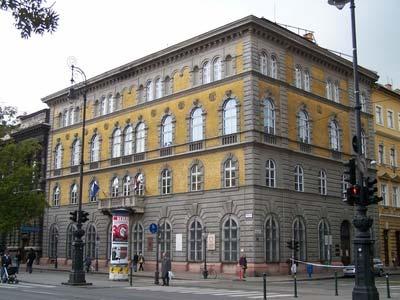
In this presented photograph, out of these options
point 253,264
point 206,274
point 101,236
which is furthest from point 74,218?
point 101,236

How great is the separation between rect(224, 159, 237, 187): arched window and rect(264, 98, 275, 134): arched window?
372 centimetres

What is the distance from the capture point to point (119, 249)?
3438 cm

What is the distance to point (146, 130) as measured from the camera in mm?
50656

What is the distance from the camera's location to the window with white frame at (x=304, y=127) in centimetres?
4675

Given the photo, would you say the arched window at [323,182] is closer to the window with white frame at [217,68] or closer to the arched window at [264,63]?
the arched window at [264,63]

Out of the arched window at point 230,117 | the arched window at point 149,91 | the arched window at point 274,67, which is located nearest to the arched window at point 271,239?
the arched window at point 230,117

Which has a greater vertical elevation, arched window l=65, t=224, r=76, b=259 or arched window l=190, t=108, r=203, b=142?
arched window l=190, t=108, r=203, b=142

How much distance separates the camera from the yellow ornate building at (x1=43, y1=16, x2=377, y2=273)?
1661 inches

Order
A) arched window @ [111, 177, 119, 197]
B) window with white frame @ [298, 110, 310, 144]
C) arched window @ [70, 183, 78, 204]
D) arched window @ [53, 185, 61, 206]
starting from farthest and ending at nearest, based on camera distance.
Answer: arched window @ [53, 185, 61, 206] < arched window @ [70, 183, 78, 204] < arched window @ [111, 177, 119, 197] < window with white frame @ [298, 110, 310, 144]

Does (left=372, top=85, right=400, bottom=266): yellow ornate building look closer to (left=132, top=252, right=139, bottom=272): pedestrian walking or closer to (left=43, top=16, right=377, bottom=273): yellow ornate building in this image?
(left=43, top=16, right=377, bottom=273): yellow ornate building

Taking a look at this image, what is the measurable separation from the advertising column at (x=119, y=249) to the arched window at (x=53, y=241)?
2627 centimetres

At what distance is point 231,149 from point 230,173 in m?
1.79

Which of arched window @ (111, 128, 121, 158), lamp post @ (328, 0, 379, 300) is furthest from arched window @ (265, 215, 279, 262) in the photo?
lamp post @ (328, 0, 379, 300)

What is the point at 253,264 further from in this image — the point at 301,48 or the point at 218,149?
the point at 301,48
